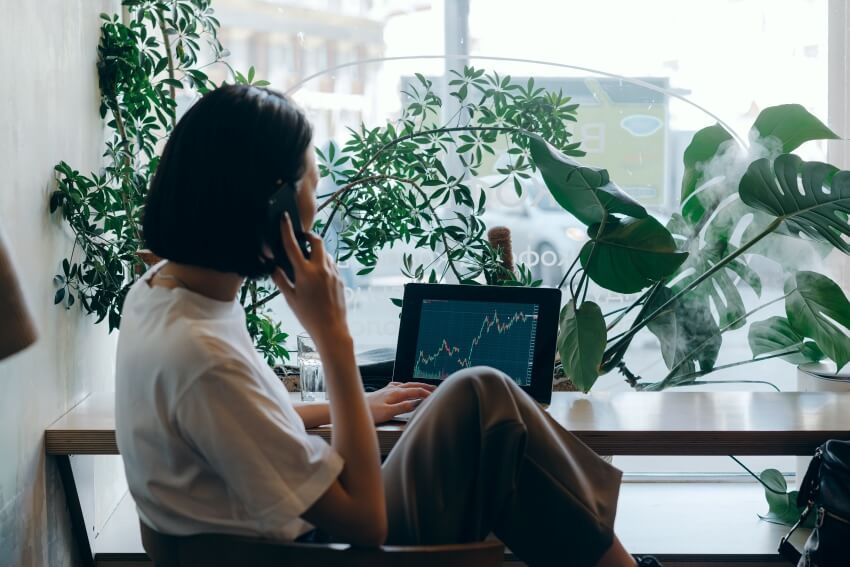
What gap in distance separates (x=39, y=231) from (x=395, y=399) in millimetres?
784

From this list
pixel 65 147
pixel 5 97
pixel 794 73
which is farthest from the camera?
pixel 794 73

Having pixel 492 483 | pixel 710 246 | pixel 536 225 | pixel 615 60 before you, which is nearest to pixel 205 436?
pixel 492 483

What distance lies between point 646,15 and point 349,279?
1.21 metres

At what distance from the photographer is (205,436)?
109 cm

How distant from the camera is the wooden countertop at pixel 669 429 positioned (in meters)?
1.79

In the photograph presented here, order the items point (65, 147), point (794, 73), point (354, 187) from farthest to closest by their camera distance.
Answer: point (794, 73) < point (354, 187) < point (65, 147)

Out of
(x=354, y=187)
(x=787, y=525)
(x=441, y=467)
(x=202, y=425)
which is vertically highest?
(x=354, y=187)

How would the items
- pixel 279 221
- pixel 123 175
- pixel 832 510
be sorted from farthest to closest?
1. pixel 123 175
2. pixel 832 510
3. pixel 279 221

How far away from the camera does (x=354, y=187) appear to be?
2.25 metres

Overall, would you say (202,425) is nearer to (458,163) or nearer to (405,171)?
(405,171)

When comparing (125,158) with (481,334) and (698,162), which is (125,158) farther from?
(698,162)

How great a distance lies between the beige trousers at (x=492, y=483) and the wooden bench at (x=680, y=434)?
0.38 metres

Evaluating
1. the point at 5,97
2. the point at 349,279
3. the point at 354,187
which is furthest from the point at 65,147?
the point at 349,279

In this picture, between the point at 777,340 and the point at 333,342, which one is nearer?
the point at 333,342
